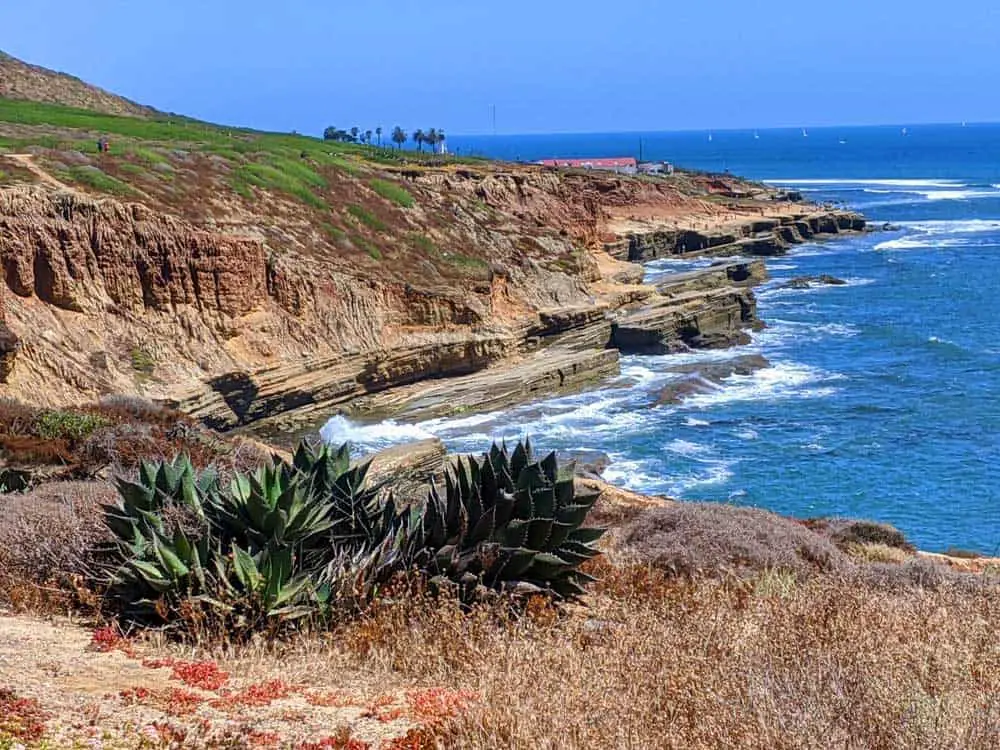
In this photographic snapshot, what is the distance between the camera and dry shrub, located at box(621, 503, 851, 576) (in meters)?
10.5

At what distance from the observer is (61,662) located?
6.32 meters

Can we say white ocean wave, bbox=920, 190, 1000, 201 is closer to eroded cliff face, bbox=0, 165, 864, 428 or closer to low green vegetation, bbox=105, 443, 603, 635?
eroded cliff face, bbox=0, 165, 864, 428

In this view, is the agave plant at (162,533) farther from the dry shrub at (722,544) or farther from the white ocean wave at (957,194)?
the white ocean wave at (957,194)

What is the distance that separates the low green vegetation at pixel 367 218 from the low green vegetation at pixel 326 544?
1352 inches

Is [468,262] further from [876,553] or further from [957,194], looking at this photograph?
[957,194]

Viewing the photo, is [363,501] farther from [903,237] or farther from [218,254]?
[903,237]

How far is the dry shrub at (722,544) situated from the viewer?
10500 millimetres

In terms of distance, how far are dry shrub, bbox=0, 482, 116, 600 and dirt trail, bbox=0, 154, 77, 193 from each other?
24.1m

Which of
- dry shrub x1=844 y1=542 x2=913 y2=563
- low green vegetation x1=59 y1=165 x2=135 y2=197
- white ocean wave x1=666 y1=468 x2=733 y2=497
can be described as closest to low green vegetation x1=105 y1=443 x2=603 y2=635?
dry shrub x1=844 y1=542 x2=913 y2=563

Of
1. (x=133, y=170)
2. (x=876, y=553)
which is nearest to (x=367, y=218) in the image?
(x=133, y=170)

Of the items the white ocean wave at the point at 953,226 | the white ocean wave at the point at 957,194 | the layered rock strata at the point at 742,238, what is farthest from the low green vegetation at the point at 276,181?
the white ocean wave at the point at 957,194

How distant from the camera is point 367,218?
141 feet

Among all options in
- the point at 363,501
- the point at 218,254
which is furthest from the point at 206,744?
the point at 218,254

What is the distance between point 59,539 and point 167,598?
1597mm
